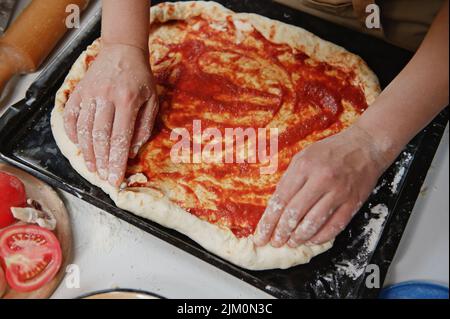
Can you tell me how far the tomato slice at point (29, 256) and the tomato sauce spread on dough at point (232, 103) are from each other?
1.14ft

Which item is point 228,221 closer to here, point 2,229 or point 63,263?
point 63,263

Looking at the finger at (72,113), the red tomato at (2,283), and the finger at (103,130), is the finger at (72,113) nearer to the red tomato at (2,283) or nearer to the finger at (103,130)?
the finger at (103,130)

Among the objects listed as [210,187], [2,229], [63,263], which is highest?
[210,187]

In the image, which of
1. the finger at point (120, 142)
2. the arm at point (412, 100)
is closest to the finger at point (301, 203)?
the arm at point (412, 100)

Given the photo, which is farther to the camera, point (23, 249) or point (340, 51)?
point (340, 51)

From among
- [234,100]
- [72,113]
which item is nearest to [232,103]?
[234,100]

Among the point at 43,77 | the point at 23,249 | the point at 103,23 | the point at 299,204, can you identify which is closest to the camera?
the point at 299,204

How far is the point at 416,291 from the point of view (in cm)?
162

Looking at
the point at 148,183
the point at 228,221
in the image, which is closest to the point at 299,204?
the point at 228,221

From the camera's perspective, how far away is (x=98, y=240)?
176cm

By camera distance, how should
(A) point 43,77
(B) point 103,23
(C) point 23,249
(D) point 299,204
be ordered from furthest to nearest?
1. (A) point 43,77
2. (B) point 103,23
3. (C) point 23,249
4. (D) point 299,204

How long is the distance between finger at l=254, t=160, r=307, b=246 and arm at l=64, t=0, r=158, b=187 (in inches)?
18.2

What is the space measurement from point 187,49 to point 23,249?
88 cm

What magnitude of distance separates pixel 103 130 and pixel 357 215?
32.0 inches
